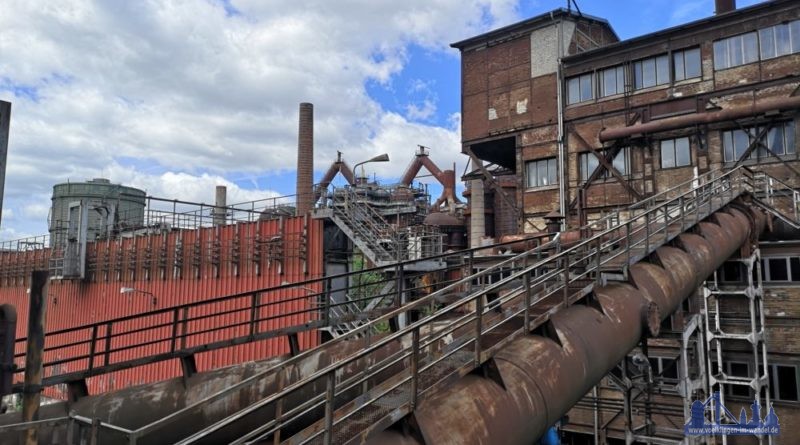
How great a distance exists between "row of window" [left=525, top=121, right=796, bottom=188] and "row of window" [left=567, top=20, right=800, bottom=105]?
237 centimetres

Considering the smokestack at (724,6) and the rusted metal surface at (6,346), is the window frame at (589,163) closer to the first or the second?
the smokestack at (724,6)

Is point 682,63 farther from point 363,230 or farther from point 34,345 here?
point 34,345

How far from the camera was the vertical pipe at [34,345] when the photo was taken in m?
5.25

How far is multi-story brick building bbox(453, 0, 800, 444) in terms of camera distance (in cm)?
1466

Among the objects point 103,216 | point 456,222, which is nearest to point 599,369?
point 456,222

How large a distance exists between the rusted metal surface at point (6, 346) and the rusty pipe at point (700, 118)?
64.6 feet

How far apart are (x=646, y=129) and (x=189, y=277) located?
810 inches

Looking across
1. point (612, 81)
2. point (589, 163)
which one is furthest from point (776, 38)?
point (589, 163)

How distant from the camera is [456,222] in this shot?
84.7 feet

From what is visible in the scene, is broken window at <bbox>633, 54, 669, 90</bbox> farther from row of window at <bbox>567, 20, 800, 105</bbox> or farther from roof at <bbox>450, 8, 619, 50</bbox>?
roof at <bbox>450, 8, 619, 50</bbox>

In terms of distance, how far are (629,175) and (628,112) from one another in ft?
8.07

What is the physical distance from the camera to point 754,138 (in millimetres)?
17812

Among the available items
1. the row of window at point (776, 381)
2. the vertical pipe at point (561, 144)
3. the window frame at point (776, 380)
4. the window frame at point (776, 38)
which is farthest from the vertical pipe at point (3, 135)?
the window frame at point (776, 38)

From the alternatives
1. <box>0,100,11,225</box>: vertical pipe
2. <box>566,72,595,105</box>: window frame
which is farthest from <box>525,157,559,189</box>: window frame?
<box>0,100,11,225</box>: vertical pipe
